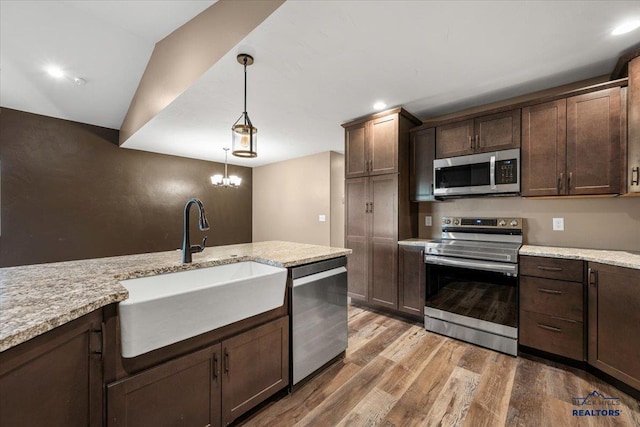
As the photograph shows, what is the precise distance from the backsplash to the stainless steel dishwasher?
6.23 ft

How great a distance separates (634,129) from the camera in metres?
1.88

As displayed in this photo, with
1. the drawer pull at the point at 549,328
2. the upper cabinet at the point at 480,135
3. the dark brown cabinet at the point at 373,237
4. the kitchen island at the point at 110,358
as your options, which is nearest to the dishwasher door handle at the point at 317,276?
Answer: the kitchen island at the point at 110,358

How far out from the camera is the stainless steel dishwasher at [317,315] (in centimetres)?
175

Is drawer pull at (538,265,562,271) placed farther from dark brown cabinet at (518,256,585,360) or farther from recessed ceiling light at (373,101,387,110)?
recessed ceiling light at (373,101,387,110)

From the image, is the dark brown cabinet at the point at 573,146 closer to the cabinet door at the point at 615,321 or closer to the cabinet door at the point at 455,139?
the cabinet door at the point at 455,139

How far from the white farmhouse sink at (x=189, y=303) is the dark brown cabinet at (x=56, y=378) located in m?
0.11

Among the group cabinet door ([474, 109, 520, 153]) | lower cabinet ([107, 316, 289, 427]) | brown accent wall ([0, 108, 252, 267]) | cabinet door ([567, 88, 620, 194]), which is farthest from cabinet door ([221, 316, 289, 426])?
brown accent wall ([0, 108, 252, 267])

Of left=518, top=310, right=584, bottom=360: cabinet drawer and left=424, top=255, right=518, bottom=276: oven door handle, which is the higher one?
left=424, top=255, right=518, bottom=276: oven door handle

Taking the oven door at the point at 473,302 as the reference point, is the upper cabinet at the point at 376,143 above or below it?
above

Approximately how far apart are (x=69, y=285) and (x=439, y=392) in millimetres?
2219

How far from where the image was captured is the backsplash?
222 cm

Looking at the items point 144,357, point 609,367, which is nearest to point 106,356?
point 144,357

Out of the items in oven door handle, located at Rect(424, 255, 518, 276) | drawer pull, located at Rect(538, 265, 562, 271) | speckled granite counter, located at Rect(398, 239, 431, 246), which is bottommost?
oven door handle, located at Rect(424, 255, 518, 276)

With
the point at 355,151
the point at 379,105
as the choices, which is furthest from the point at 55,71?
the point at 379,105
